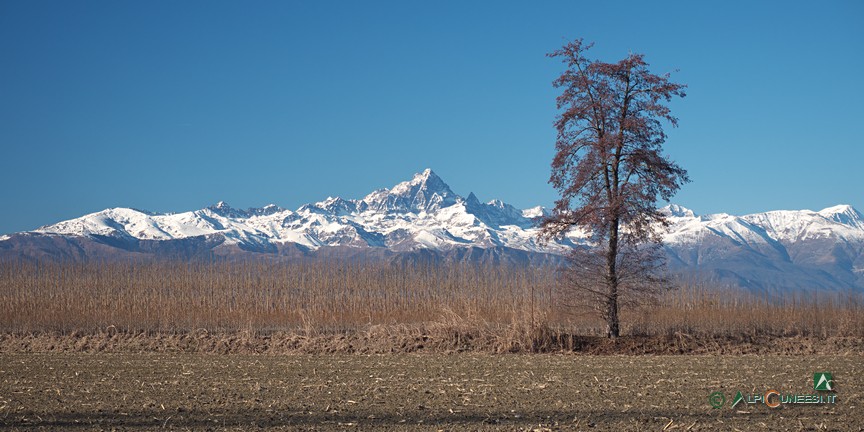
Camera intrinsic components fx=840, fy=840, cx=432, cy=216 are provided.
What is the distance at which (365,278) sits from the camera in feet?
166

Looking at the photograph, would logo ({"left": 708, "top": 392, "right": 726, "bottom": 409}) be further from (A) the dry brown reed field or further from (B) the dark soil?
(A) the dry brown reed field

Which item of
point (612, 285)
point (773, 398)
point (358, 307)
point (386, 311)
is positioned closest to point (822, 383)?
point (773, 398)

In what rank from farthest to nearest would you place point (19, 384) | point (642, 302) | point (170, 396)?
point (642, 302), point (19, 384), point (170, 396)

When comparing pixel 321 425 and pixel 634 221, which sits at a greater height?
pixel 634 221

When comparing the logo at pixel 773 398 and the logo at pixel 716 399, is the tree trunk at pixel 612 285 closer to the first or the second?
the logo at pixel 773 398

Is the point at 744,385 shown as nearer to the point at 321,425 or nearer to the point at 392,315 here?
the point at 321,425

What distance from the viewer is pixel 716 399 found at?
13.4 m

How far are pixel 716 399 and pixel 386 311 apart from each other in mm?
28694

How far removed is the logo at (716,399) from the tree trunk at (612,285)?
970 cm

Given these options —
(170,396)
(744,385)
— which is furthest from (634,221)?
(170,396)

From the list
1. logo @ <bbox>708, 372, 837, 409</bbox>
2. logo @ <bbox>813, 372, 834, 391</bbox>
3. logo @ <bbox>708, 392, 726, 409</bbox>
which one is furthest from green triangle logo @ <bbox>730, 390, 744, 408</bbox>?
logo @ <bbox>813, 372, 834, 391</bbox>

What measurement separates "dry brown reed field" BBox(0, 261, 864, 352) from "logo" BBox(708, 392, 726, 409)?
30.5 feet

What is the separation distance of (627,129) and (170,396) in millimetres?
14822

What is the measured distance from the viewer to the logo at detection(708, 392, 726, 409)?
12.9 meters
